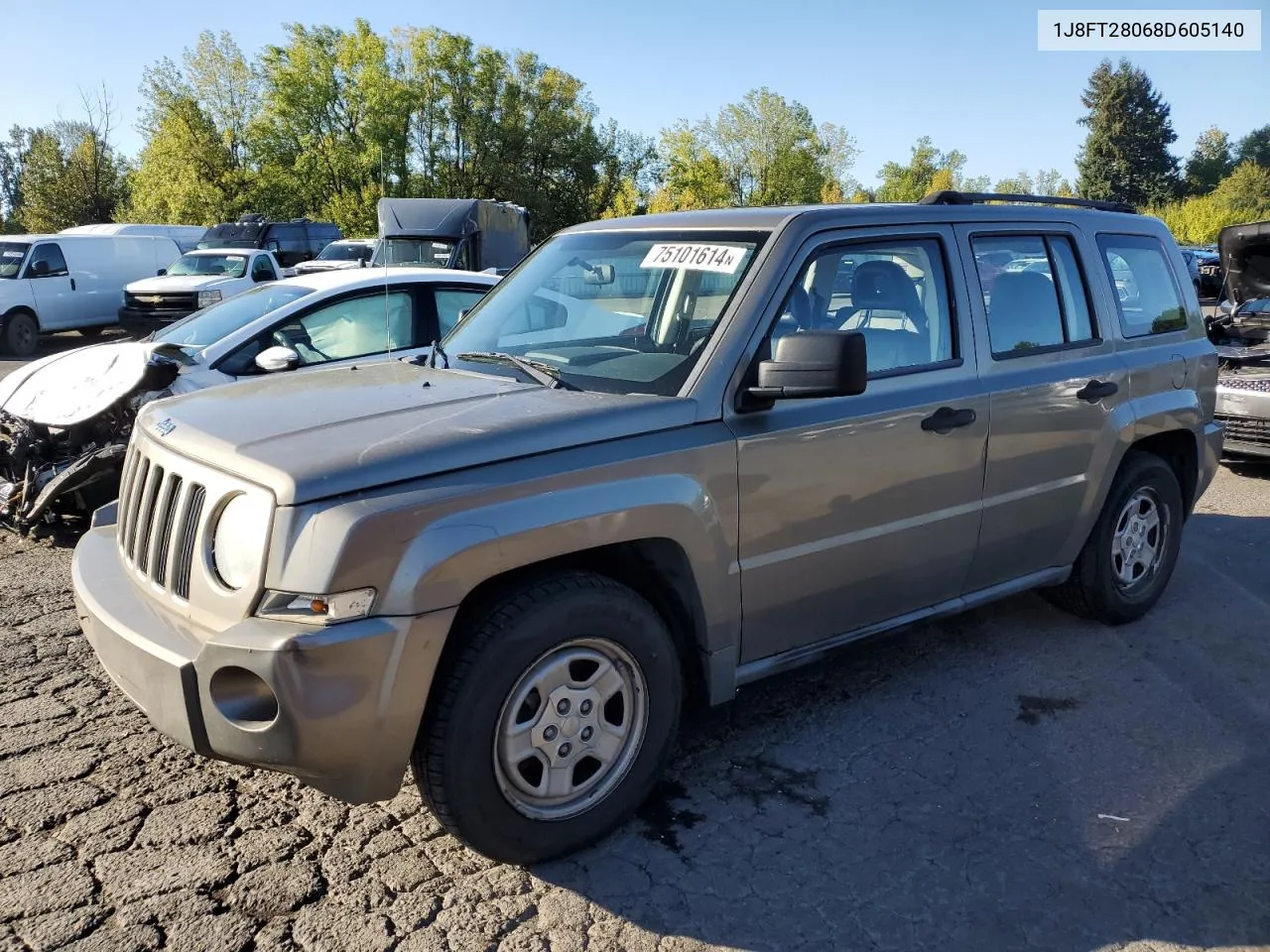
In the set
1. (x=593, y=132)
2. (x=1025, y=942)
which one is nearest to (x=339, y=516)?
(x=1025, y=942)

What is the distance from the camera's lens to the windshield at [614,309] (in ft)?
11.2

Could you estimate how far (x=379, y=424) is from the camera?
2.92 meters

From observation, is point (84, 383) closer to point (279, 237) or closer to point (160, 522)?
point (160, 522)

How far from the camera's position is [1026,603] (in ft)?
17.4

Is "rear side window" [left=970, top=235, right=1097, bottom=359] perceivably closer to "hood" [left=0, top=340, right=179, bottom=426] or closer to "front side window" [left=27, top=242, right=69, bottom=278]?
"hood" [left=0, top=340, right=179, bottom=426]

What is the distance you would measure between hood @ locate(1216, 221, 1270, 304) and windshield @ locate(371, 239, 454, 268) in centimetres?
1132

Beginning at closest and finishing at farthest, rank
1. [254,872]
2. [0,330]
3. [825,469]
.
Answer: [254,872]
[825,469]
[0,330]

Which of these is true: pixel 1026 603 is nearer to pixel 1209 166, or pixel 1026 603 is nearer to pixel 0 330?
pixel 0 330

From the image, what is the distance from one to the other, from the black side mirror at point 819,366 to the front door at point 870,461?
0.72 feet

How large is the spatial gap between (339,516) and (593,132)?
161ft

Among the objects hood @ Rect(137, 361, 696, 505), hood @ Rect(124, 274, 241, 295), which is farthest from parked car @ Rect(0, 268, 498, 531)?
hood @ Rect(124, 274, 241, 295)

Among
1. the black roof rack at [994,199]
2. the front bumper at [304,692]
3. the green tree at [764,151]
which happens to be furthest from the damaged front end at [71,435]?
the green tree at [764,151]

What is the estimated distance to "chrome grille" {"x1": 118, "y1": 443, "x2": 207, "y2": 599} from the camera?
281 centimetres

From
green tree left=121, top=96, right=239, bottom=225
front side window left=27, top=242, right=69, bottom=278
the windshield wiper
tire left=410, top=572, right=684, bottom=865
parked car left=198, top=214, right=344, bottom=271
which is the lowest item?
tire left=410, top=572, right=684, bottom=865
